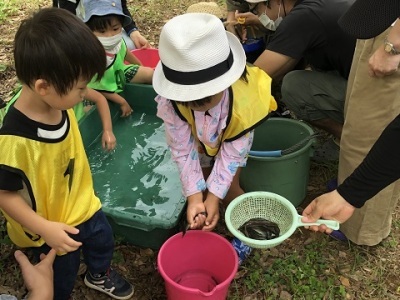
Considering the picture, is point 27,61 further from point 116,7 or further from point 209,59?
point 116,7

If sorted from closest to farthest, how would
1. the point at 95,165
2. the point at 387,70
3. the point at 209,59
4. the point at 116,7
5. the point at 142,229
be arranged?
the point at 209,59
the point at 387,70
the point at 142,229
the point at 116,7
the point at 95,165

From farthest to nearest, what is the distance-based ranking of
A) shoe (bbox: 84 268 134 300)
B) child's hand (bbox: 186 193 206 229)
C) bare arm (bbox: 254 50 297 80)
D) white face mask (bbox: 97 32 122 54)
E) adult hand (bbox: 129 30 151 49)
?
adult hand (bbox: 129 30 151 49) → white face mask (bbox: 97 32 122 54) → bare arm (bbox: 254 50 297 80) → shoe (bbox: 84 268 134 300) → child's hand (bbox: 186 193 206 229)

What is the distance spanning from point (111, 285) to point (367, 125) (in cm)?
139

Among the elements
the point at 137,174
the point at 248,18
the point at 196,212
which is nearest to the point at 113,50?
the point at 137,174

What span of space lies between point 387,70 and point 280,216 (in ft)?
2.43

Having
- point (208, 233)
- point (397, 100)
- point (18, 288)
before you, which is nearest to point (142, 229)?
point (208, 233)

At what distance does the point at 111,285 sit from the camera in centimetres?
223

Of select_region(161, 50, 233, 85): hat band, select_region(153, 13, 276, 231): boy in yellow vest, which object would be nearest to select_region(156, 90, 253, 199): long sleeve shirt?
select_region(153, 13, 276, 231): boy in yellow vest

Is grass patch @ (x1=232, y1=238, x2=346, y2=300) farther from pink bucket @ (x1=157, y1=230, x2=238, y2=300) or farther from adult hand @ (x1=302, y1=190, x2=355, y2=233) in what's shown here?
adult hand @ (x1=302, y1=190, x2=355, y2=233)

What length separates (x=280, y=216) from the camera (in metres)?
2.04

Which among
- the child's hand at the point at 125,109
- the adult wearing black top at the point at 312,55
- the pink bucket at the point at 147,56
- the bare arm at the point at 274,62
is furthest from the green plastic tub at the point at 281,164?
the pink bucket at the point at 147,56

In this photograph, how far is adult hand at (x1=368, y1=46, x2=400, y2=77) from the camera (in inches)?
74.3

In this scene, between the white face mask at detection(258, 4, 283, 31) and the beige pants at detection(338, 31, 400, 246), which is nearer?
the beige pants at detection(338, 31, 400, 246)

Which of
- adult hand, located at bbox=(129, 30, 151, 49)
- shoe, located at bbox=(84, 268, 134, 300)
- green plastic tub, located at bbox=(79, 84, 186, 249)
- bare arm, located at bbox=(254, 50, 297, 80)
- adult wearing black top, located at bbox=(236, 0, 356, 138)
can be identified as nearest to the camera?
shoe, located at bbox=(84, 268, 134, 300)
